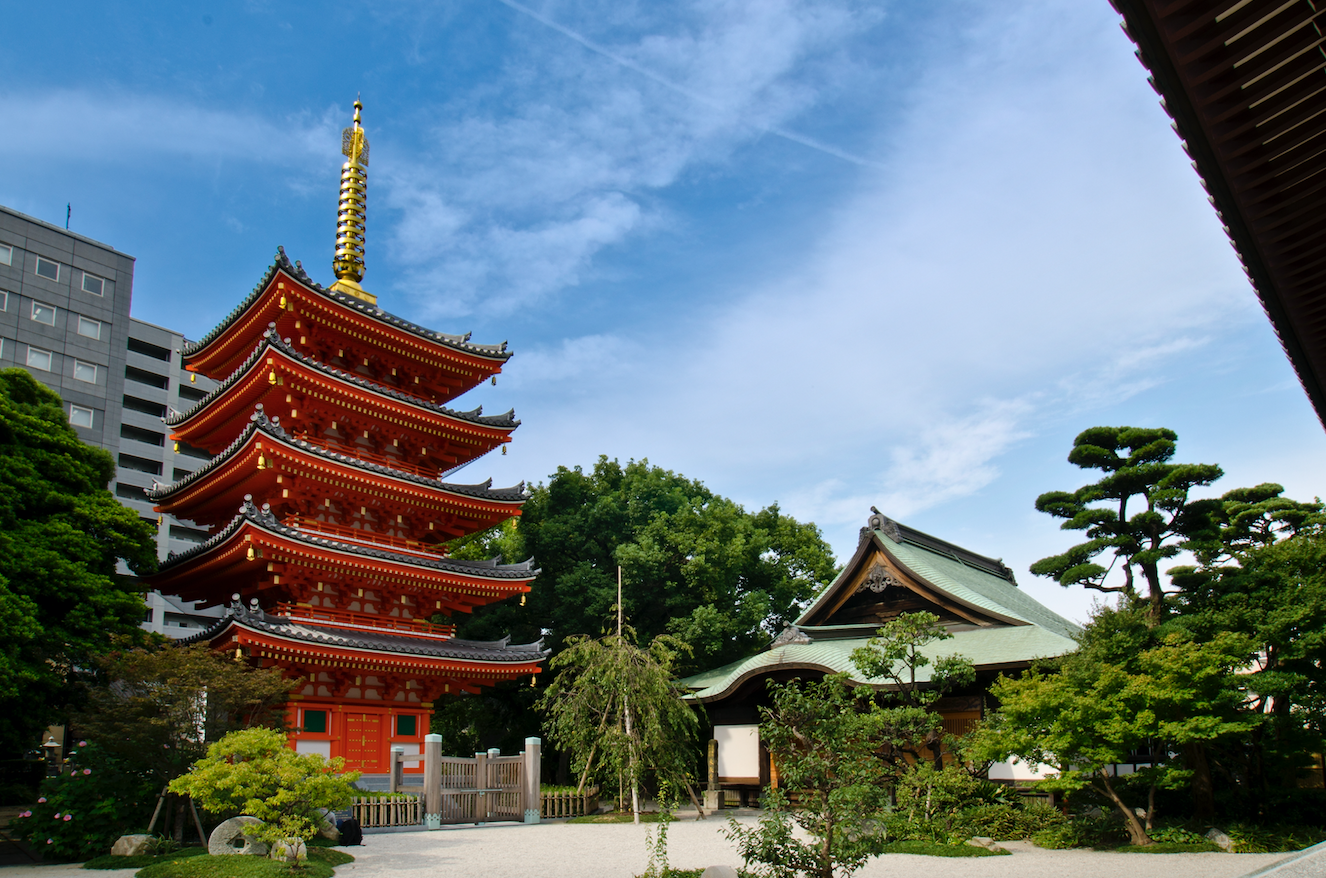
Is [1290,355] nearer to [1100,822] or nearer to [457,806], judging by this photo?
[1100,822]

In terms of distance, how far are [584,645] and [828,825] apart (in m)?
13.7

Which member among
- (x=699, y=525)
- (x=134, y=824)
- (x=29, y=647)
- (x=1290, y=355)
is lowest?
(x=134, y=824)

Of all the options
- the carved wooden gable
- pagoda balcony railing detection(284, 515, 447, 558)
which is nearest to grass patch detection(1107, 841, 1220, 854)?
the carved wooden gable

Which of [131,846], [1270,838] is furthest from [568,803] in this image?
[1270,838]

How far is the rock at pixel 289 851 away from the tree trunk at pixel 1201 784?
13860 mm

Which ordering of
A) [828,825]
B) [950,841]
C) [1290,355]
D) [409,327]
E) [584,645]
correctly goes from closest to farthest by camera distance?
[1290,355] < [828,825] < [950,841] < [584,645] < [409,327]

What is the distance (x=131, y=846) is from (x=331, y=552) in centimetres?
784

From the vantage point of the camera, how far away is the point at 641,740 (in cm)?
2053

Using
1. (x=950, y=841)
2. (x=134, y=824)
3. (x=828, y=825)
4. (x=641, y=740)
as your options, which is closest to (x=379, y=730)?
(x=641, y=740)

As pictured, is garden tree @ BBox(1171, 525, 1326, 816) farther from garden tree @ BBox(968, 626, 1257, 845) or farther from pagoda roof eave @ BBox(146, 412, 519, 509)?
pagoda roof eave @ BBox(146, 412, 519, 509)

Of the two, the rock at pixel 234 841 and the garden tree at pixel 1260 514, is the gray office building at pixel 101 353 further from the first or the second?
the garden tree at pixel 1260 514

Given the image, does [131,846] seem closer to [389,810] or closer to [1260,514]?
[389,810]

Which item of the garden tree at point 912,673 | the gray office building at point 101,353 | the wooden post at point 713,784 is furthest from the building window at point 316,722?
the gray office building at point 101,353

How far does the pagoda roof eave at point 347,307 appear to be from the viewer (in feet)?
68.5
